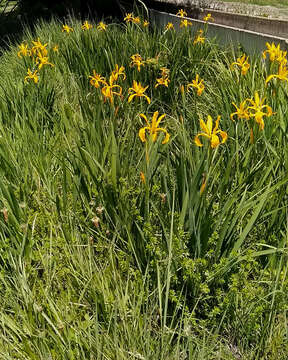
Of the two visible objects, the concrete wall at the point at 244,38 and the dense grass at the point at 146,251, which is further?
the concrete wall at the point at 244,38

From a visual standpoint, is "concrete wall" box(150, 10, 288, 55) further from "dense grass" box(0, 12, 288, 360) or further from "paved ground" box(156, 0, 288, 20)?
"paved ground" box(156, 0, 288, 20)

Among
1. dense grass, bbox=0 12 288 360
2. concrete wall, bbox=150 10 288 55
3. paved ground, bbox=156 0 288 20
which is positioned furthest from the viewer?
paved ground, bbox=156 0 288 20

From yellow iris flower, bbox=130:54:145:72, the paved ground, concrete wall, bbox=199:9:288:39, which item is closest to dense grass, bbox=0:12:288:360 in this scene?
yellow iris flower, bbox=130:54:145:72

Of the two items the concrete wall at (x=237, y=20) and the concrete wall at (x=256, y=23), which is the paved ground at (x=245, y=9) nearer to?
the concrete wall at (x=237, y=20)

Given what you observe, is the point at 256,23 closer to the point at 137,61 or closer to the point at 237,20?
the point at 237,20

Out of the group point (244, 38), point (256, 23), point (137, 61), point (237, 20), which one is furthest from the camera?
point (237, 20)

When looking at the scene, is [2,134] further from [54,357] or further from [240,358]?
[240,358]

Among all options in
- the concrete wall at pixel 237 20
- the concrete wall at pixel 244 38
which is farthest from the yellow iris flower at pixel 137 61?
the concrete wall at pixel 237 20

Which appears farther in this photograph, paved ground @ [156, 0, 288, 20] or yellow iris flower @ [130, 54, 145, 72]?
paved ground @ [156, 0, 288, 20]

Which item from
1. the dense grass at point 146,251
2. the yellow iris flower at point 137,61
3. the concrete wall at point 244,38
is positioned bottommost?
the dense grass at point 146,251

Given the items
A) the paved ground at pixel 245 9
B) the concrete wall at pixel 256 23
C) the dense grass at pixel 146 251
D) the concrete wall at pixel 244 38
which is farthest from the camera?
the paved ground at pixel 245 9

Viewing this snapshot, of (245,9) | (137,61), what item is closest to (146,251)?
(137,61)

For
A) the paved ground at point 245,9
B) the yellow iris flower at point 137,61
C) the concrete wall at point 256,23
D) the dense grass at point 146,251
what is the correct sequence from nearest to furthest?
the dense grass at point 146,251, the yellow iris flower at point 137,61, the concrete wall at point 256,23, the paved ground at point 245,9

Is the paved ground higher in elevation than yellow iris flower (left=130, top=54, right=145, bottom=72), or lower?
lower
